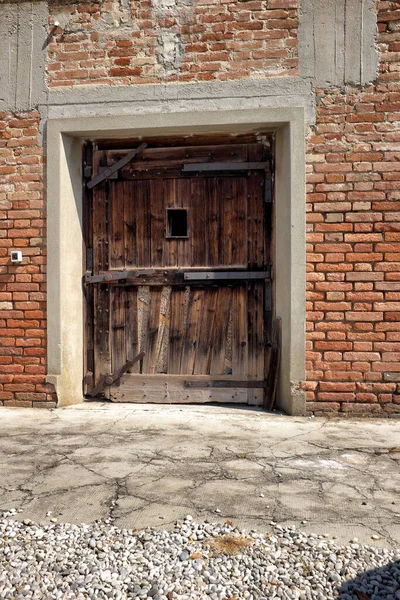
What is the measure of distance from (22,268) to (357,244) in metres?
2.93

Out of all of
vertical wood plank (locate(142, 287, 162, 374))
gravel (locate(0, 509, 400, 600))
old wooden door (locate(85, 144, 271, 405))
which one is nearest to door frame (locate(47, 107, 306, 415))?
old wooden door (locate(85, 144, 271, 405))

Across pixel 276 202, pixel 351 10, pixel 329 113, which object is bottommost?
pixel 276 202

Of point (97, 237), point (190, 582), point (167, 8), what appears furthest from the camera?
point (97, 237)

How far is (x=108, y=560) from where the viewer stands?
1.81 metres

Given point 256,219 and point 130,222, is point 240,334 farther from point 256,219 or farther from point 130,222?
point 130,222

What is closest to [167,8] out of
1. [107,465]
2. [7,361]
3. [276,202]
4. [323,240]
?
[276,202]

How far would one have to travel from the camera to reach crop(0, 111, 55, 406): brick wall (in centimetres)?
448

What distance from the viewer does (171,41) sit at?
4.32m

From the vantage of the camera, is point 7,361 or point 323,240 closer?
point 323,240

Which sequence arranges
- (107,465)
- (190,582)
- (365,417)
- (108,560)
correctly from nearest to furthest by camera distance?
(190,582)
(108,560)
(107,465)
(365,417)

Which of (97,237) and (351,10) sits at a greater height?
(351,10)

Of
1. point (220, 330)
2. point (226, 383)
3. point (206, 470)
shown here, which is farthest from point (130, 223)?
point (206, 470)

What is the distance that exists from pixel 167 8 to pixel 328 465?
391 cm

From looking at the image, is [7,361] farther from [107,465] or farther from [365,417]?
[365,417]
